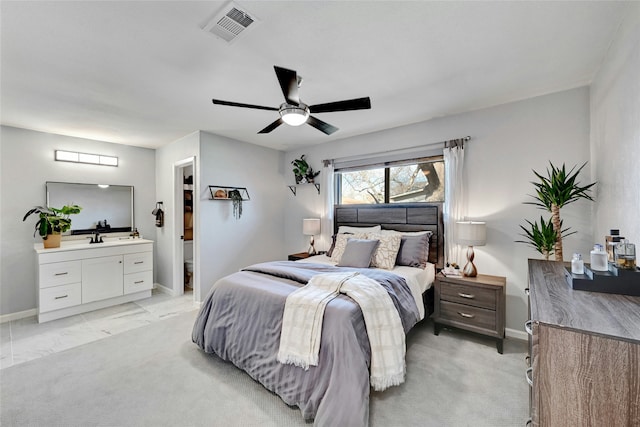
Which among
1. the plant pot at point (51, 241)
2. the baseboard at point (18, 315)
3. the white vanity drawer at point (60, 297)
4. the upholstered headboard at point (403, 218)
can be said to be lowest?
the baseboard at point (18, 315)

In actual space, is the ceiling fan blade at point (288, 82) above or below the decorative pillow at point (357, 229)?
above

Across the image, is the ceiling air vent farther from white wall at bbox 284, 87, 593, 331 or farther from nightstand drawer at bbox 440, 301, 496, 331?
nightstand drawer at bbox 440, 301, 496, 331

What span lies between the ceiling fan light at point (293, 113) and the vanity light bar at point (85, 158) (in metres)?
3.87

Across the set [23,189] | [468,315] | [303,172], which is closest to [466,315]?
[468,315]

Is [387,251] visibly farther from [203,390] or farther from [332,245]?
[203,390]

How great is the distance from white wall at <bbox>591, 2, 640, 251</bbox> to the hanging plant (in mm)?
4159

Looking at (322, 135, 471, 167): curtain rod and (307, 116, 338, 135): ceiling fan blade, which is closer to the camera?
(307, 116, 338, 135): ceiling fan blade

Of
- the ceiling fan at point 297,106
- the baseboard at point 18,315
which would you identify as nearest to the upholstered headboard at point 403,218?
the ceiling fan at point 297,106

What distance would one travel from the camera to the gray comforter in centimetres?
168

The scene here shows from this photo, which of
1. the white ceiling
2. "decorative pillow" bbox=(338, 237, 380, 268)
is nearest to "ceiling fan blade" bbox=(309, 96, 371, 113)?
the white ceiling

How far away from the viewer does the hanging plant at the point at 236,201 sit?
14.0 feet

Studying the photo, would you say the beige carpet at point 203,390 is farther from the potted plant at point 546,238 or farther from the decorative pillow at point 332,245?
the decorative pillow at point 332,245

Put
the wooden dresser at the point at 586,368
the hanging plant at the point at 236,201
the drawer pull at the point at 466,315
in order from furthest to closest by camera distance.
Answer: the hanging plant at the point at 236,201 → the drawer pull at the point at 466,315 → the wooden dresser at the point at 586,368

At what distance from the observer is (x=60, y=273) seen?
3496 millimetres
